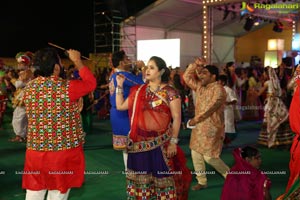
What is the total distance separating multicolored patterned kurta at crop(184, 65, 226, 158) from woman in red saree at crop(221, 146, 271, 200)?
3.26ft

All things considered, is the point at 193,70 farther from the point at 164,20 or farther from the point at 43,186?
the point at 164,20

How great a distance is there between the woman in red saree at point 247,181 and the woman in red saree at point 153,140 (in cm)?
46

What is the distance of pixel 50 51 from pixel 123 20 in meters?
11.4

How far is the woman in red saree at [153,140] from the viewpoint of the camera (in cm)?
281

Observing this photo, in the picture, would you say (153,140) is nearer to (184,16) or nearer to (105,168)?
(105,168)

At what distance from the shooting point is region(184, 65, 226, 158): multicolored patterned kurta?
3.88m

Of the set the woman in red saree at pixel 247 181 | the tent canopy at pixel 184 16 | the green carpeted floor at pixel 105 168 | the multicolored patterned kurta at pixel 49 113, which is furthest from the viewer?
the tent canopy at pixel 184 16

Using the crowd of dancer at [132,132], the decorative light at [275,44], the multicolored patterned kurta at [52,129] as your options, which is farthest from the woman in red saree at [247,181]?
the decorative light at [275,44]

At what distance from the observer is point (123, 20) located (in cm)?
1360

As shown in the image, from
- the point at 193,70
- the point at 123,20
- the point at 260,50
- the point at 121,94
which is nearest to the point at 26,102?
the point at 121,94

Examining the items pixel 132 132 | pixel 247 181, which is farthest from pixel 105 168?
pixel 247 181

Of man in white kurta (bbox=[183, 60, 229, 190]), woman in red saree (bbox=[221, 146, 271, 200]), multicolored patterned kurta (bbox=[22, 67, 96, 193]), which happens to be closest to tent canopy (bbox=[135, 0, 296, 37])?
man in white kurta (bbox=[183, 60, 229, 190])

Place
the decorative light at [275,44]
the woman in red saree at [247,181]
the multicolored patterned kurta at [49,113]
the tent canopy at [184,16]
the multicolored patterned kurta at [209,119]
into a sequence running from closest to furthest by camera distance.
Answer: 1. the multicolored patterned kurta at [49,113]
2. the woman in red saree at [247,181]
3. the multicolored patterned kurta at [209,119]
4. the tent canopy at [184,16]
5. the decorative light at [275,44]

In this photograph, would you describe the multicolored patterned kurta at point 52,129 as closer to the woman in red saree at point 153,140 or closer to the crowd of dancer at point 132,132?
the crowd of dancer at point 132,132
